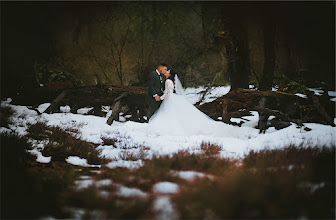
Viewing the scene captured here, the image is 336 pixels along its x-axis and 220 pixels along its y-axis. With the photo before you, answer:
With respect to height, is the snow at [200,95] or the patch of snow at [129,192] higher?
the patch of snow at [129,192]

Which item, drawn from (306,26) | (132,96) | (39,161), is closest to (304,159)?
(39,161)

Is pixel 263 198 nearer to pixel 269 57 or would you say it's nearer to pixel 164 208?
pixel 164 208

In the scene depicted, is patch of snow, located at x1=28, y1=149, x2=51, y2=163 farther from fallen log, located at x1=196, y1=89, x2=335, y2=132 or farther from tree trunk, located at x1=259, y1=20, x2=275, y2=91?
tree trunk, located at x1=259, y1=20, x2=275, y2=91

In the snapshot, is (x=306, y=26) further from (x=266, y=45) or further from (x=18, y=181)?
(x=18, y=181)

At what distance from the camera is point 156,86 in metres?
7.57

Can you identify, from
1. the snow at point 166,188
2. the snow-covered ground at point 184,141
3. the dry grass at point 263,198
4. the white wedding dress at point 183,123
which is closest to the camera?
the dry grass at point 263,198

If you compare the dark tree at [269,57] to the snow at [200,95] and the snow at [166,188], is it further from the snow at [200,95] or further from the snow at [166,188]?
the snow at [166,188]

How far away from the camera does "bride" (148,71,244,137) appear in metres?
6.63

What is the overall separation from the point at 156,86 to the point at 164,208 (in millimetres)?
5744

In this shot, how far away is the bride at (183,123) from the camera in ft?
21.7

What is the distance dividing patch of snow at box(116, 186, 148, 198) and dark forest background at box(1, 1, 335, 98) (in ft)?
23.6

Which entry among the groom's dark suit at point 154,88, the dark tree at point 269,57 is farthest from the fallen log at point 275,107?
the groom's dark suit at point 154,88

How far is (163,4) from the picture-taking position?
12.6 meters

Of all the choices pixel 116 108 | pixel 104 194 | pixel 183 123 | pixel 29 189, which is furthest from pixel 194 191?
pixel 116 108
